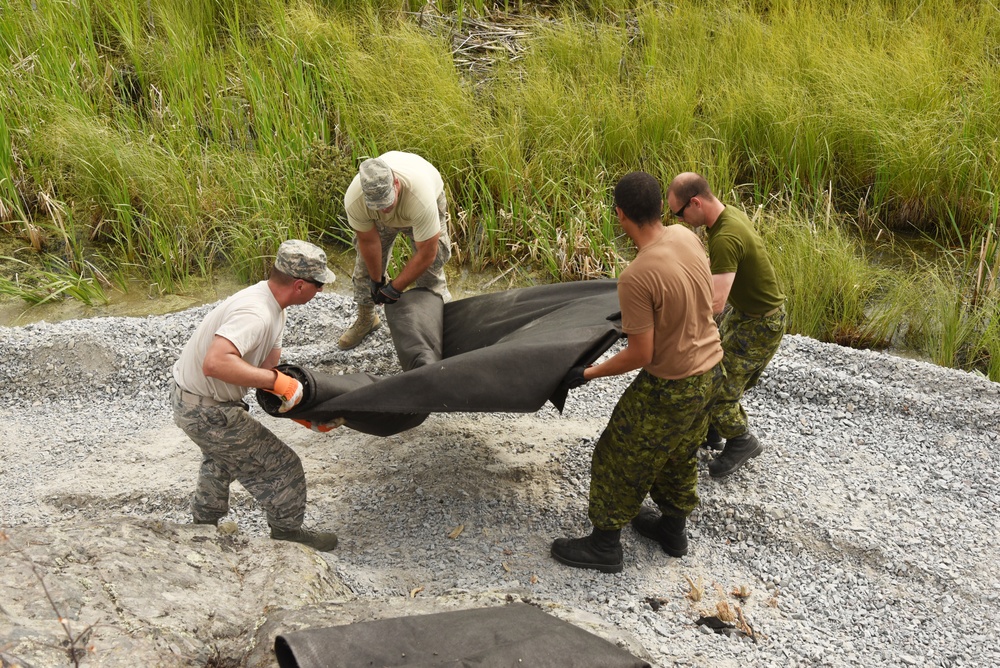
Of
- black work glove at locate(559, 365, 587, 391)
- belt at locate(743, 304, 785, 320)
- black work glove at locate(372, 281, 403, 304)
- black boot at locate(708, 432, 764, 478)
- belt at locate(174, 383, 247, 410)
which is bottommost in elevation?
black boot at locate(708, 432, 764, 478)

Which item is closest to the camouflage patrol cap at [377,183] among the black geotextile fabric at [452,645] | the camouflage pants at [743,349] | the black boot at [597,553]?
the camouflage pants at [743,349]

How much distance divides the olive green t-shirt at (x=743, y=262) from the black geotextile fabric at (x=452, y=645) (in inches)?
65.8

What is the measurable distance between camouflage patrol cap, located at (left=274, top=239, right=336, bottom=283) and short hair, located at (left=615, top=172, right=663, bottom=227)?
1.12 meters

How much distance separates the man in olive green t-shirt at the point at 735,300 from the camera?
348 centimetres

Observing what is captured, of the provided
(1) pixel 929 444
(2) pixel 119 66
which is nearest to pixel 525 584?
(1) pixel 929 444

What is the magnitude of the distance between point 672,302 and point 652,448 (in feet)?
1.99

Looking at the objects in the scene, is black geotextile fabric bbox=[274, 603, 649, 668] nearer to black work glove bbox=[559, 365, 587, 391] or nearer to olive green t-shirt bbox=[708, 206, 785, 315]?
black work glove bbox=[559, 365, 587, 391]

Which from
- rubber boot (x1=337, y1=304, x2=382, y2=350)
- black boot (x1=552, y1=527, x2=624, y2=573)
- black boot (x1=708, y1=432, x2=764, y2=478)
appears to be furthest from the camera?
rubber boot (x1=337, y1=304, x2=382, y2=350)

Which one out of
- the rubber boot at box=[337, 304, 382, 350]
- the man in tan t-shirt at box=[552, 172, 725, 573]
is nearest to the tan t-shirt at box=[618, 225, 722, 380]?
the man in tan t-shirt at box=[552, 172, 725, 573]

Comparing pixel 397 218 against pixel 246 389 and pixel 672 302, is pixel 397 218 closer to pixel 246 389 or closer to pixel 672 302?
pixel 246 389

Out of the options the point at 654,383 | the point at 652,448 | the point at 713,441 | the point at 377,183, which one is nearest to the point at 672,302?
the point at 654,383

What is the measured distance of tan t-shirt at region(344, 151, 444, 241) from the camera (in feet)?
13.9

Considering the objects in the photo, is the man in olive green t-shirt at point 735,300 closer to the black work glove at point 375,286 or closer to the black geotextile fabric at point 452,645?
the black geotextile fabric at point 452,645

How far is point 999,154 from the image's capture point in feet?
18.5
